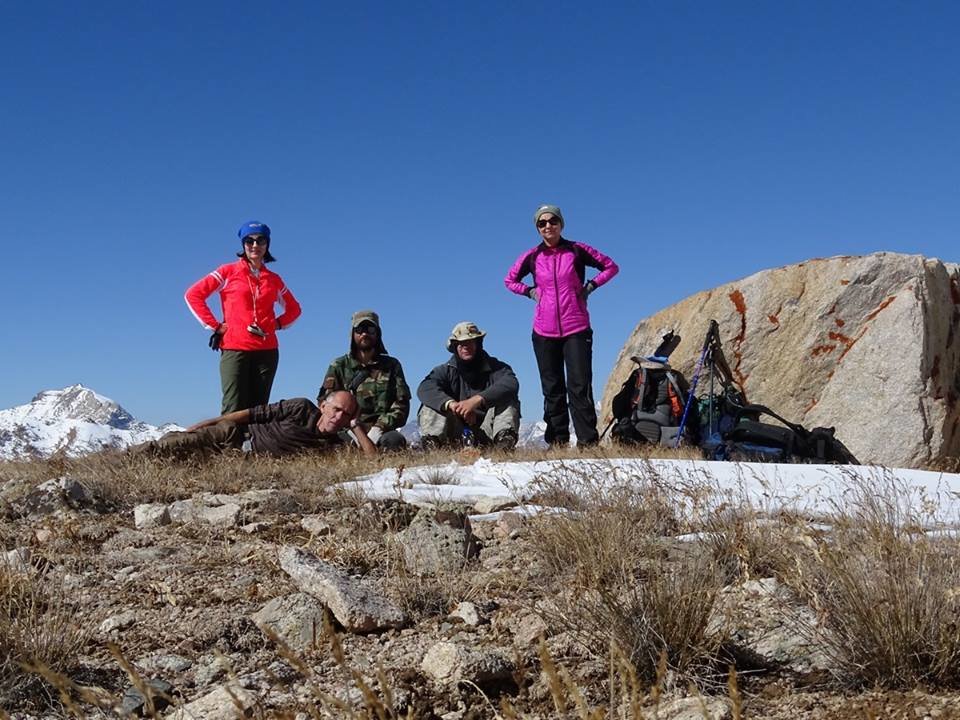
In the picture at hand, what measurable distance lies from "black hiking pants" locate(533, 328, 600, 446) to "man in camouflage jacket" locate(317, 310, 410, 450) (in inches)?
55.6

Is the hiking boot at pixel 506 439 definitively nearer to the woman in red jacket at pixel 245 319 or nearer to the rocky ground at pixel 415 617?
the woman in red jacket at pixel 245 319

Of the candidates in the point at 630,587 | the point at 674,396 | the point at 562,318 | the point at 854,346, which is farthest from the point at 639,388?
the point at 630,587

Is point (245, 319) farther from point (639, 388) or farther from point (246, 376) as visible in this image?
point (639, 388)

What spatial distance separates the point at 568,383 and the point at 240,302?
3192 mm

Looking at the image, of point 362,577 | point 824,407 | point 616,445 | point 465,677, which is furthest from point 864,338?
point 465,677

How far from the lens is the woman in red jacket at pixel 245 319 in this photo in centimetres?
773

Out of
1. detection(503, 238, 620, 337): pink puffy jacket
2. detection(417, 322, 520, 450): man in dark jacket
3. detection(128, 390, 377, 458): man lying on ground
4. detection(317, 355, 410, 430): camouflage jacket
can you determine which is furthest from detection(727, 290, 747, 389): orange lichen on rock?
detection(128, 390, 377, 458): man lying on ground

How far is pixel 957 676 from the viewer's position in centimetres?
243

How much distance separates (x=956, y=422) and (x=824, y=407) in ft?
4.32

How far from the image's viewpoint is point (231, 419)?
7035 millimetres

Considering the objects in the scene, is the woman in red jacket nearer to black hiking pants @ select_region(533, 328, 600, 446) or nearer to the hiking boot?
the hiking boot

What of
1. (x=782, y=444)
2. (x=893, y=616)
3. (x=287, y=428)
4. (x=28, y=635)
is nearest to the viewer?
(x=893, y=616)

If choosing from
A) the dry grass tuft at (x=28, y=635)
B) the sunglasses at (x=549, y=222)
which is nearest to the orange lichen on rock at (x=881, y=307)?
the sunglasses at (x=549, y=222)

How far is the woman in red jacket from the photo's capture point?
25.4 feet
